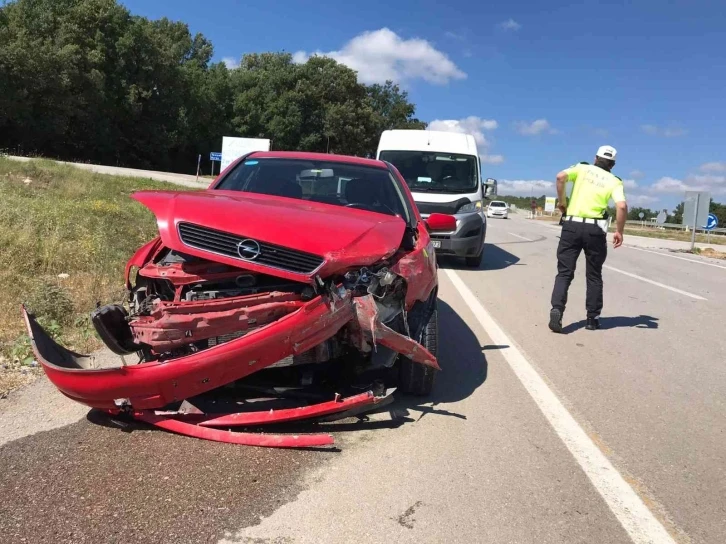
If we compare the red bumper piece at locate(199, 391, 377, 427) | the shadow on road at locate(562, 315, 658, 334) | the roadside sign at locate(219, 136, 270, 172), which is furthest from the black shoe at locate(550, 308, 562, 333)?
the roadside sign at locate(219, 136, 270, 172)

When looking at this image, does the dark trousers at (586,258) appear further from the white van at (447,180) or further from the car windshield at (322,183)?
the white van at (447,180)

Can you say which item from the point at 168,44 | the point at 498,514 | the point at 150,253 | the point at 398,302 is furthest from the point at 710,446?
the point at 168,44

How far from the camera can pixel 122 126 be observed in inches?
1982

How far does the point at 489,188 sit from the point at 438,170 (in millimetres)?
1595

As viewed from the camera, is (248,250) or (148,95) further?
(148,95)

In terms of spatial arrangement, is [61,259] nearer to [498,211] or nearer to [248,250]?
[248,250]

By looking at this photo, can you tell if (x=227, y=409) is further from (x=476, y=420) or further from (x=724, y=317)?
(x=724, y=317)

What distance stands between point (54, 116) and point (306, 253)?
46.4 meters

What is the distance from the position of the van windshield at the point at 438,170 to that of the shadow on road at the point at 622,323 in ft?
15.3

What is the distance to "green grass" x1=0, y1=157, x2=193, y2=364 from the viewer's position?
551 centimetres

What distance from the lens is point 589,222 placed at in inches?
266

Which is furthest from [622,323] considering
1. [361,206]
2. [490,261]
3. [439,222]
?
[490,261]

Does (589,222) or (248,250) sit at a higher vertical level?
(589,222)

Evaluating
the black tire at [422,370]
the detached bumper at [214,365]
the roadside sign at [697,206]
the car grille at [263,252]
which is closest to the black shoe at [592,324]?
the black tire at [422,370]
